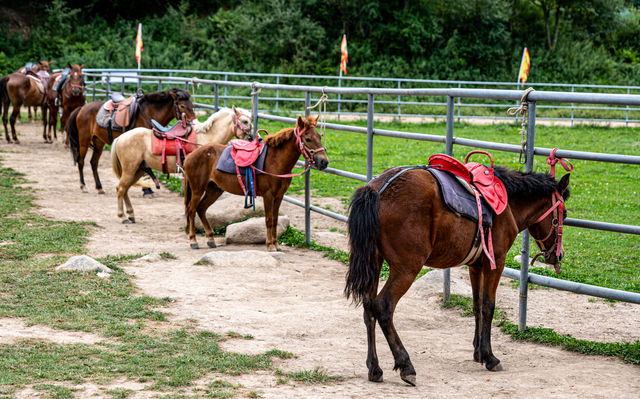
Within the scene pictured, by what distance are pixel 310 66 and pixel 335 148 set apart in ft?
51.1

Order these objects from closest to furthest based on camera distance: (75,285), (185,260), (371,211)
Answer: (371,211), (75,285), (185,260)

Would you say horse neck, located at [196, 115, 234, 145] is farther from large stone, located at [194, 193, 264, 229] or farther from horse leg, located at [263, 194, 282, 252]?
horse leg, located at [263, 194, 282, 252]

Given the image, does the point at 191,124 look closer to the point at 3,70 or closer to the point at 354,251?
the point at 354,251

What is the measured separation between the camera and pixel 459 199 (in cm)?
470

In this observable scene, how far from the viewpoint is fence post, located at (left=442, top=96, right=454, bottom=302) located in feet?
20.6

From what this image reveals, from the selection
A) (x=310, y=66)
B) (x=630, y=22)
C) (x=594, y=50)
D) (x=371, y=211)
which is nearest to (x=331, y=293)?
(x=371, y=211)

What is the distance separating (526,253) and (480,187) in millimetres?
1026

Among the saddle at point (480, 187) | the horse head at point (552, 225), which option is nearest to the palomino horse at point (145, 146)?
the saddle at point (480, 187)

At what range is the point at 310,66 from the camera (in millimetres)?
31016

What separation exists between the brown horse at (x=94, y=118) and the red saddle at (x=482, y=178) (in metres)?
6.25

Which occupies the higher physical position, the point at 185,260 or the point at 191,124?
the point at 191,124

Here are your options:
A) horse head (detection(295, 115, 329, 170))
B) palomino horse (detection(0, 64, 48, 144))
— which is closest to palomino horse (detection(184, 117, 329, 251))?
horse head (detection(295, 115, 329, 170))

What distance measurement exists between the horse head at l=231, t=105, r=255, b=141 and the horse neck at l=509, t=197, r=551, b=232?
211 inches

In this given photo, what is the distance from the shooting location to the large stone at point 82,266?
7.04 metres
